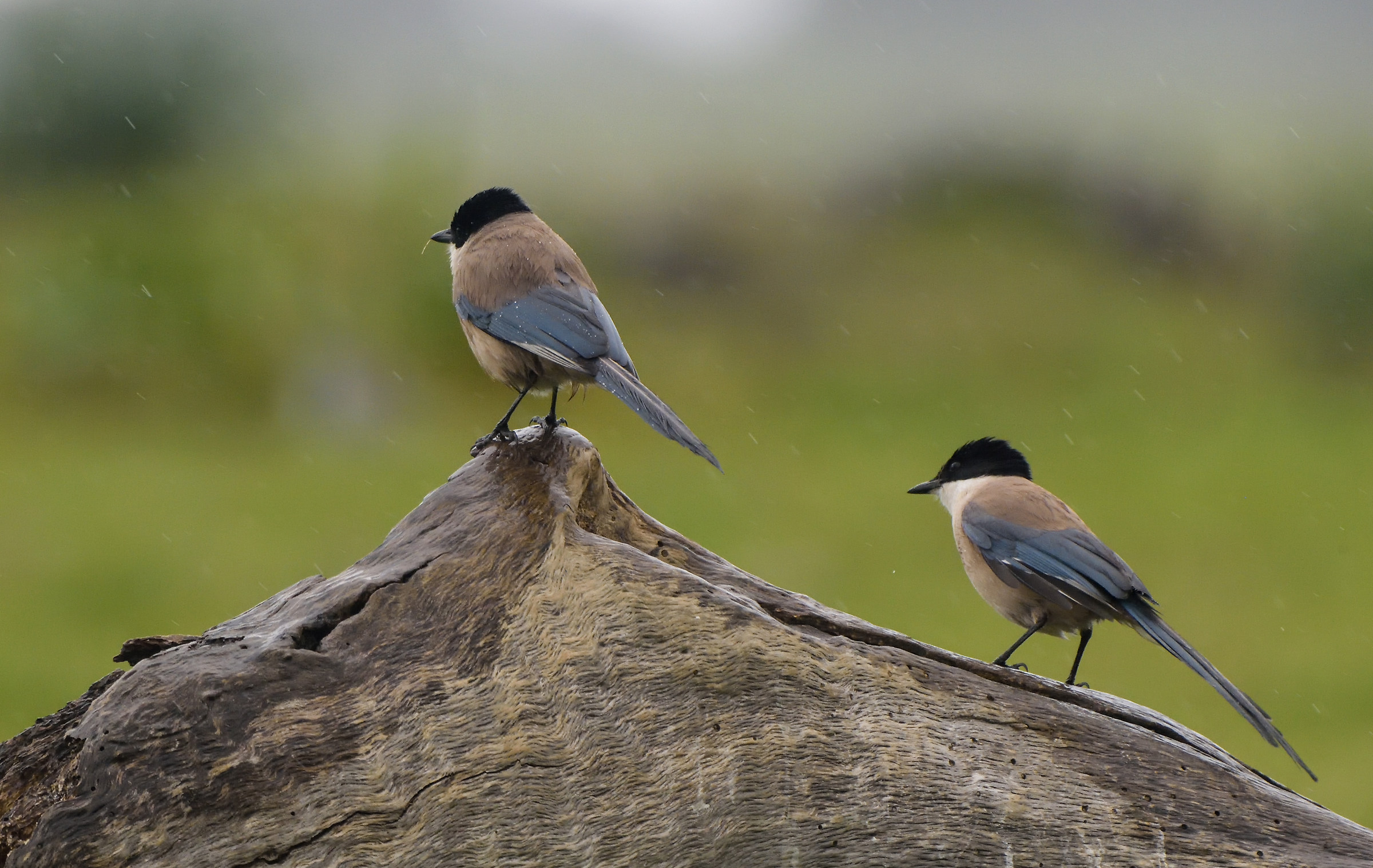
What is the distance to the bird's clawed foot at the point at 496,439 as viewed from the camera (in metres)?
4.87

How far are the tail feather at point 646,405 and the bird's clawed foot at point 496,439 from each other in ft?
1.40

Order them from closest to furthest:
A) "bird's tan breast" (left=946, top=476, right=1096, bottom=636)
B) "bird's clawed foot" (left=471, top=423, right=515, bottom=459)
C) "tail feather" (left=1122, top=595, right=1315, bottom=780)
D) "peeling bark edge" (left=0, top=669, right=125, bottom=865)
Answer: "peeling bark edge" (left=0, top=669, right=125, bottom=865)
"tail feather" (left=1122, top=595, right=1315, bottom=780)
"bird's clawed foot" (left=471, top=423, right=515, bottom=459)
"bird's tan breast" (left=946, top=476, right=1096, bottom=636)

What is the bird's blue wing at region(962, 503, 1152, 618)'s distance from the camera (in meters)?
5.26

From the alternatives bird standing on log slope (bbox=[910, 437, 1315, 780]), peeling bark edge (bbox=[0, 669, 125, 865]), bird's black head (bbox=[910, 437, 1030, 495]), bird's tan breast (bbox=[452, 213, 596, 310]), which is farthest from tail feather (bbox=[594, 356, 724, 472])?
bird's black head (bbox=[910, 437, 1030, 495])

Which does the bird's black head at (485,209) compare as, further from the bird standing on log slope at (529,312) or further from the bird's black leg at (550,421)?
the bird's black leg at (550,421)

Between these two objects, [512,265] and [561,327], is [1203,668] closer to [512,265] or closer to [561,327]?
[561,327]

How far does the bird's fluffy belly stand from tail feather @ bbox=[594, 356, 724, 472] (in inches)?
9.4

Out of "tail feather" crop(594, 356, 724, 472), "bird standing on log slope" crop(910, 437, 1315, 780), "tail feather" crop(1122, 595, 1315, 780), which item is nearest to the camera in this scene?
"tail feather" crop(594, 356, 724, 472)

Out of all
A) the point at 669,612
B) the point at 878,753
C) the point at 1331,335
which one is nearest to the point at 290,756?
the point at 669,612

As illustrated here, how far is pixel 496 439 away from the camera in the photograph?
4.92m

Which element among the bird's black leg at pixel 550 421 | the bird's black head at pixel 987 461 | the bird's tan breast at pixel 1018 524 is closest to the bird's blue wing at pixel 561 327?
the bird's black leg at pixel 550 421

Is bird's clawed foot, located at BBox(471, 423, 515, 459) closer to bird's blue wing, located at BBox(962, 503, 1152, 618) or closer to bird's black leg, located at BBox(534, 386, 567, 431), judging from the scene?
bird's black leg, located at BBox(534, 386, 567, 431)

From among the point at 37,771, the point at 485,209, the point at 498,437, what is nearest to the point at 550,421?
the point at 498,437

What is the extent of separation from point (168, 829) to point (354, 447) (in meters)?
17.9
